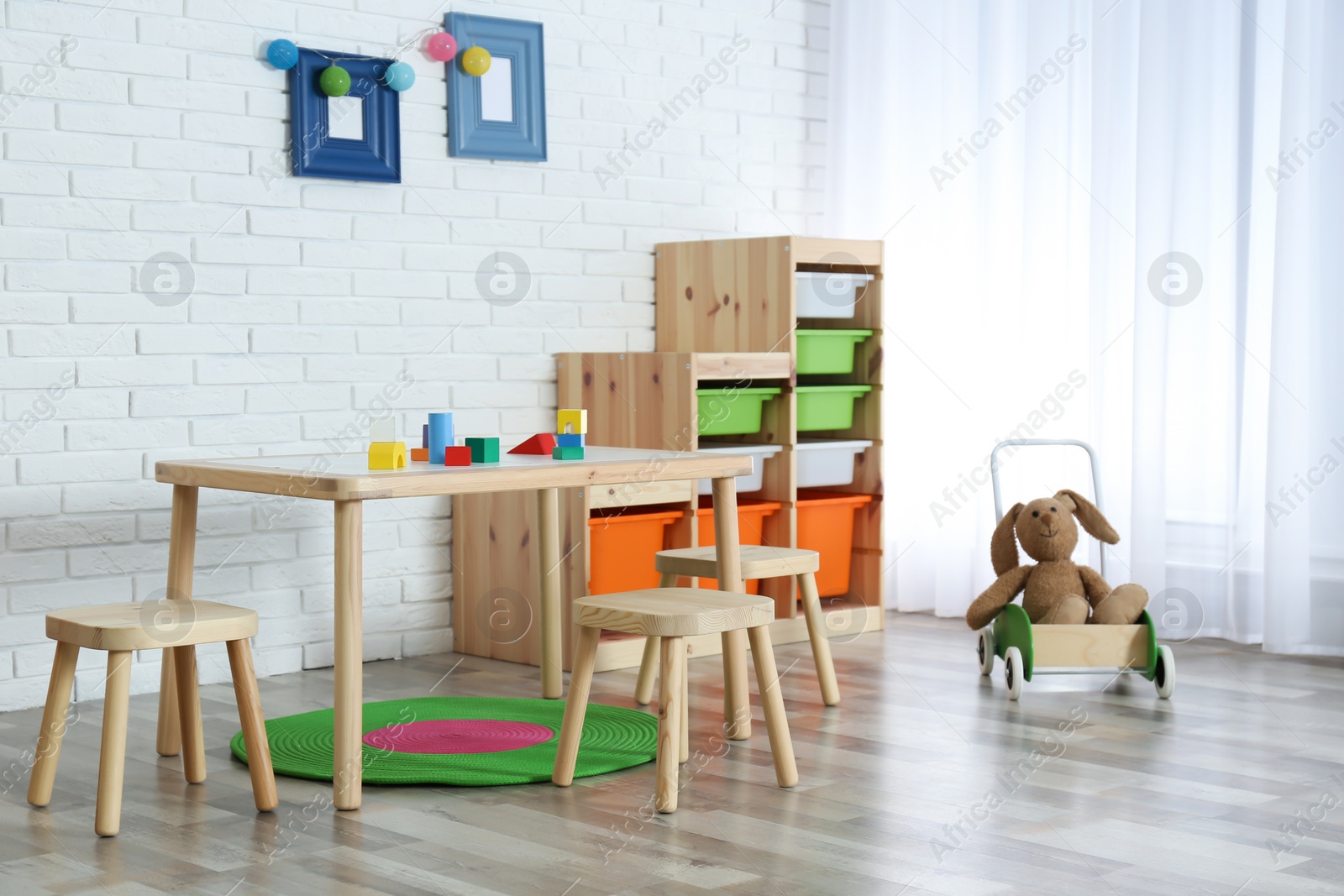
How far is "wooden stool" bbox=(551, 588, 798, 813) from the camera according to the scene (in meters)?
2.59

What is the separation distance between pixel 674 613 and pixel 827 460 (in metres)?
2.07

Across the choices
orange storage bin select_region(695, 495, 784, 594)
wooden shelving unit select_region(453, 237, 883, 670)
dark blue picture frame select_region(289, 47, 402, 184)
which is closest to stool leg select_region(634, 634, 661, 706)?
wooden shelving unit select_region(453, 237, 883, 670)

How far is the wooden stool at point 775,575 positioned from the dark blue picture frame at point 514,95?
146 cm

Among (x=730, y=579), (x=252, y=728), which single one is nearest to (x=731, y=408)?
(x=730, y=579)

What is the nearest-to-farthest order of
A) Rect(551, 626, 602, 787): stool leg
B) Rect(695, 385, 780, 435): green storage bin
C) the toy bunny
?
Rect(551, 626, 602, 787): stool leg → the toy bunny → Rect(695, 385, 780, 435): green storage bin

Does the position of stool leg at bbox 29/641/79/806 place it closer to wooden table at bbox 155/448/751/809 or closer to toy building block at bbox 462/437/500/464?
wooden table at bbox 155/448/751/809

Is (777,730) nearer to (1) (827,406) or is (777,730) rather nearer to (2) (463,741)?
(2) (463,741)

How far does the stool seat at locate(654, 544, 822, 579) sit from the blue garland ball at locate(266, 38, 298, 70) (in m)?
1.62

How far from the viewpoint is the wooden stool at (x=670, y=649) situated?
2.59m

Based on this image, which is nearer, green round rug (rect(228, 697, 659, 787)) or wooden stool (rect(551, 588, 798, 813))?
wooden stool (rect(551, 588, 798, 813))

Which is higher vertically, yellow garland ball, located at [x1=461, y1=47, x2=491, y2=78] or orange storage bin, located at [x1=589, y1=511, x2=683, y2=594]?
yellow garland ball, located at [x1=461, y1=47, x2=491, y2=78]

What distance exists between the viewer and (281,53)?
3.83 m

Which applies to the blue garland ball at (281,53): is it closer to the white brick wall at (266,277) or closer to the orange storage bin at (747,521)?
the white brick wall at (266,277)

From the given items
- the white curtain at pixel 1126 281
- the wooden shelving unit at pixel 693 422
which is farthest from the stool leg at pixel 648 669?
the white curtain at pixel 1126 281
